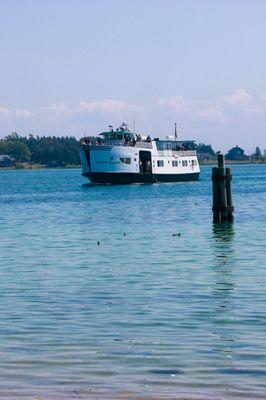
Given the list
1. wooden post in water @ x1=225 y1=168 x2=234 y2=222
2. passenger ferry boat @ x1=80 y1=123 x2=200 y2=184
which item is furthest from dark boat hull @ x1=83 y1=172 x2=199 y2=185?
wooden post in water @ x1=225 y1=168 x2=234 y2=222

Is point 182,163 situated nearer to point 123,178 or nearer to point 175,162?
point 175,162

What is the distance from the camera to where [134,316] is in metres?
20.2

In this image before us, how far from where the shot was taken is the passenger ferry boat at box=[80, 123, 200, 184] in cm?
11494

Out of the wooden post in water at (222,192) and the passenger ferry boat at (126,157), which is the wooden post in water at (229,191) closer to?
the wooden post in water at (222,192)

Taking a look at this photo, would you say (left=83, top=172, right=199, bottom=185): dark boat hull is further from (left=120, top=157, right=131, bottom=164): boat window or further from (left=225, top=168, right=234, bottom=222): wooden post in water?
(left=225, top=168, right=234, bottom=222): wooden post in water

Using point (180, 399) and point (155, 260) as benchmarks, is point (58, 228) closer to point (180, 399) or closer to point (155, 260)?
point (155, 260)

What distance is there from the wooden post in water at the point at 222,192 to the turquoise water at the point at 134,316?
10.7 ft

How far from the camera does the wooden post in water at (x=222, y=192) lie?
4619cm

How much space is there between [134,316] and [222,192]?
26761 mm

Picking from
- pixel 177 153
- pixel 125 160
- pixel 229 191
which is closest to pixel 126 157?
pixel 125 160

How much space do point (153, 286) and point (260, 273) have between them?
12.2 feet

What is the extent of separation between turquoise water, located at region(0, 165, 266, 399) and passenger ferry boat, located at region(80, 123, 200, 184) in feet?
233

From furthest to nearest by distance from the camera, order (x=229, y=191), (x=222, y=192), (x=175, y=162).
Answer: (x=175, y=162) → (x=229, y=191) → (x=222, y=192)

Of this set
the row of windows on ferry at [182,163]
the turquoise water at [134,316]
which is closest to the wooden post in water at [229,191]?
the turquoise water at [134,316]
